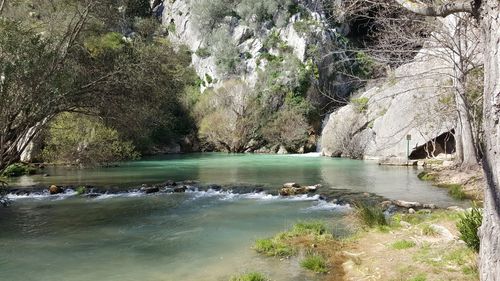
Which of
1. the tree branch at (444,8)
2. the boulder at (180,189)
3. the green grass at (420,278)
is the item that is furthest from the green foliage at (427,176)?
the tree branch at (444,8)

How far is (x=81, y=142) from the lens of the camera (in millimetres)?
21125

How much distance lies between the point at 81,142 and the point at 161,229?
10700 mm

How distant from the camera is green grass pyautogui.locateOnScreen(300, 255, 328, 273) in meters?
8.14

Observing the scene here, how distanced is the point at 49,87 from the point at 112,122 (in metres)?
4.60

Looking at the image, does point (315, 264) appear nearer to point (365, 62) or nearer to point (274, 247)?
point (274, 247)

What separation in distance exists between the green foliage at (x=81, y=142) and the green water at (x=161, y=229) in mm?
1673

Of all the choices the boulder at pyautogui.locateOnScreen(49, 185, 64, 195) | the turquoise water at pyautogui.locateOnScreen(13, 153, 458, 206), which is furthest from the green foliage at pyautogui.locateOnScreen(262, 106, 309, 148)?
the boulder at pyautogui.locateOnScreen(49, 185, 64, 195)

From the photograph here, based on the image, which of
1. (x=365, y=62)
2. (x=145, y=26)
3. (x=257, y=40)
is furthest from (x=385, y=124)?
(x=145, y=26)

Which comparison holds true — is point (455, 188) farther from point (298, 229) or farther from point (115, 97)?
point (115, 97)

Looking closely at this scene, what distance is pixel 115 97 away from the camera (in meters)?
18.0

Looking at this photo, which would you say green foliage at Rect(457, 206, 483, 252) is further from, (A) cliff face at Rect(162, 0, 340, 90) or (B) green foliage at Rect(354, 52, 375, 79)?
(A) cliff face at Rect(162, 0, 340, 90)

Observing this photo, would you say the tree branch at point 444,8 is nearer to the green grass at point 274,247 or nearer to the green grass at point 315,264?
the green grass at point 315,264

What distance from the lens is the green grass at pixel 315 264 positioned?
26.7 ft

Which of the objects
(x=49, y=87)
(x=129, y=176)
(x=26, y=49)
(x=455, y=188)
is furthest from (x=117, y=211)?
(x=455, y=188)
